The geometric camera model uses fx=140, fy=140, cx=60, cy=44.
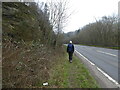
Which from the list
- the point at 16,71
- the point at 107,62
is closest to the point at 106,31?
the point at 107,62

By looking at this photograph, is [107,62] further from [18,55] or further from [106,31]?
[106,31]

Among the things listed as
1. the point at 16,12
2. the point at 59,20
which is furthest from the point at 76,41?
the point at 16,12

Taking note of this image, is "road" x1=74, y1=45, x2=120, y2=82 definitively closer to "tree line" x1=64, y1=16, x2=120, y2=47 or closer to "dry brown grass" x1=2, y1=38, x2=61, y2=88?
"dry brown grass" x1=2, y1=38, x2=61, y2=88

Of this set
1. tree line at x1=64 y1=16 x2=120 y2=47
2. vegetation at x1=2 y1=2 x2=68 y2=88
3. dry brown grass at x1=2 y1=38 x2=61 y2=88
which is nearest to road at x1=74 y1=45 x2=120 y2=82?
vegetation at x1=2 y1=2 x2=68 y2=88

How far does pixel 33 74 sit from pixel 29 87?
Result: 3.03 ft

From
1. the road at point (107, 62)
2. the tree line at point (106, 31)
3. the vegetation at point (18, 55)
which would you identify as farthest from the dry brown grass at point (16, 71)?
the tree line at point (106, 31)

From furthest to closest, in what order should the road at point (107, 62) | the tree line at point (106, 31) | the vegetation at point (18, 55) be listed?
the tree line at point (106, 31), the road at point (107, 62), the vegetation at point (18, 55)

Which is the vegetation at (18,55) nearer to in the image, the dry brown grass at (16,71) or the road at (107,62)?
the dry brown grass at (16,71)

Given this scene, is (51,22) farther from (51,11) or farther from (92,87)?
(92,87)

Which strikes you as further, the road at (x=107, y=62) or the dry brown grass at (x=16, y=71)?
the road at (x=107, y=62)

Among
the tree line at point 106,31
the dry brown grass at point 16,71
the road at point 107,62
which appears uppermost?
the tree line at point 106,31

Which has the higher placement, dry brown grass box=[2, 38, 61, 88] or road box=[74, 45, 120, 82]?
dry brown grass box=[2, 38, 61, 88]

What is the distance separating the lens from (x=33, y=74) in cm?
617

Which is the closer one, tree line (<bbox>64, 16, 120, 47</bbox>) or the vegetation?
the vegetation
